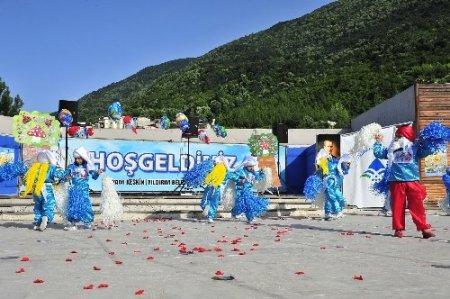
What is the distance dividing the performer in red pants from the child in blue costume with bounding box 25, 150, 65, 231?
21.2 ft

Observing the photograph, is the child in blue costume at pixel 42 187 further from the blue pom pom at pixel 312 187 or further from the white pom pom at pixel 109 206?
the blue pom pom at pixel 312 187

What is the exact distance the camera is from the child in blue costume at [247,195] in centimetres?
1287

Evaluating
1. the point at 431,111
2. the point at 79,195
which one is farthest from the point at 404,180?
the point at 431,111

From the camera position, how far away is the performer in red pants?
980 cm

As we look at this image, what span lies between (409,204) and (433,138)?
1.21 meters

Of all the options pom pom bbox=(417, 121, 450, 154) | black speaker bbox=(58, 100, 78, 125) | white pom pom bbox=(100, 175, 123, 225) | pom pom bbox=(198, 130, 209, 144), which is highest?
black speaker bbox=(58, 100, 78, 125)

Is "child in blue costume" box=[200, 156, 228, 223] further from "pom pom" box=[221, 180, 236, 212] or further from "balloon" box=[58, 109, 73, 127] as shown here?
"balloon" box=[58, 109, 73, 127]

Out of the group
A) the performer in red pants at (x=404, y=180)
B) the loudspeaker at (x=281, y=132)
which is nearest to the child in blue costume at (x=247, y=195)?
the performer in red pants at (x=404, y=180)

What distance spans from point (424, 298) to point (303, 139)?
21.7m

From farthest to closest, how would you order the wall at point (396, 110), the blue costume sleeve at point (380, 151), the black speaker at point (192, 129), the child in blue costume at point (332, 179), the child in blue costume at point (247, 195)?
the black speaker at point (192, 129) → the wall at point (396, 110) → the child in blue costume at point (332, 179) → the child in blue costume at point (247, 195) → the blue costume sleeve at point (380, 151)

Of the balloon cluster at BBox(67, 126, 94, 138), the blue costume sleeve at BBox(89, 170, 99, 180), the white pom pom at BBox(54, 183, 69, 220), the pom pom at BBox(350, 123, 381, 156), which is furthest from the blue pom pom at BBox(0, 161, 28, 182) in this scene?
the balloon cluster at BBox(67, 126, 94, 138)

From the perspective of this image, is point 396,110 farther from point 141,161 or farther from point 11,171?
point 11,171

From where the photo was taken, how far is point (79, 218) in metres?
11.4

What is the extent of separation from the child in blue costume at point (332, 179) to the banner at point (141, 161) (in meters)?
7.92
